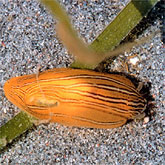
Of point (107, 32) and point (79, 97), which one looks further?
point (107, 32)

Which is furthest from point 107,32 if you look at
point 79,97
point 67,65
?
point 79,97

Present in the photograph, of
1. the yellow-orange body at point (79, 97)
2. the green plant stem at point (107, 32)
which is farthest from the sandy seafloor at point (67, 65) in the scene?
the yellow-orange body at point (79, 97)

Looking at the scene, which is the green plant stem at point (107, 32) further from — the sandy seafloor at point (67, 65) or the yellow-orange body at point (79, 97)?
the yellow-orange body at point (79, 97)

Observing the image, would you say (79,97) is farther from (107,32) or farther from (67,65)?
(107,32)

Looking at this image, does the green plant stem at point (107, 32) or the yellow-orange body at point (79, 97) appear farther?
the green plant stem at point (107, 32)

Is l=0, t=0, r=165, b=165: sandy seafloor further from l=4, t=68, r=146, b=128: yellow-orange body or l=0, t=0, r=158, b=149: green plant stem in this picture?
l=4, t=68, r=146, b=128: yellow-orange body
